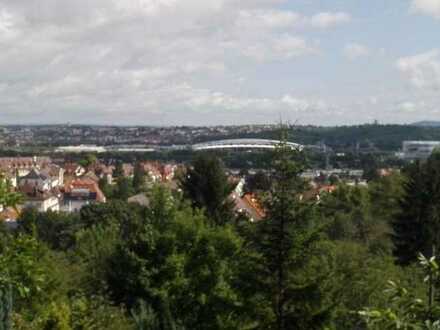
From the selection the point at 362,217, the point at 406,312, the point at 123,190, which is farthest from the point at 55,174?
the point at 406,312

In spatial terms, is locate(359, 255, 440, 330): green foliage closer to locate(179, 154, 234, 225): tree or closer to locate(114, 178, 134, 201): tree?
locate(179, 154, 234, 225): tree

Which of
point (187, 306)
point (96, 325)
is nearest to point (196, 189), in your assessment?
point (187, 306)

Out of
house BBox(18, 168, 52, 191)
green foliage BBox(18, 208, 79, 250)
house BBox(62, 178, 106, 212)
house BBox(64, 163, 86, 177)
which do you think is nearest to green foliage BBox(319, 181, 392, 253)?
green foliage BBox(18, 208, 79, 250)

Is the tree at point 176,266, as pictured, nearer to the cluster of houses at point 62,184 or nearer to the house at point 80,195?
the cluster of houses at point 62,184

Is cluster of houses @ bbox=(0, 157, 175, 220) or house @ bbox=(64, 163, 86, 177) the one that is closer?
cluster of houses @ bbox=(0, 157, 175, 220)

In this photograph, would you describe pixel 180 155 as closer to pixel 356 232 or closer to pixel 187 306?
pixel 356 232

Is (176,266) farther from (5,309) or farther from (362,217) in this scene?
(362,217)
